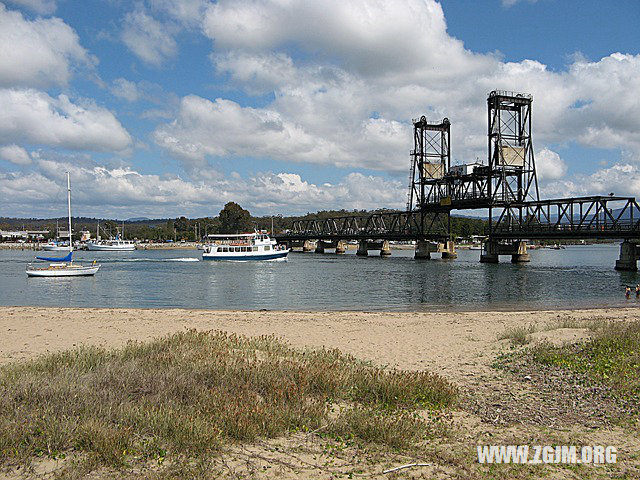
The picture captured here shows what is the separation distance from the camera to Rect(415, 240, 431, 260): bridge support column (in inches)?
4658

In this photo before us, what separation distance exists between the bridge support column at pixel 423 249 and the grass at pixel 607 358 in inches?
4015

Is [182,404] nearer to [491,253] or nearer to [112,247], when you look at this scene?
[491,253]

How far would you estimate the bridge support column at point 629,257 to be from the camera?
70.9 m

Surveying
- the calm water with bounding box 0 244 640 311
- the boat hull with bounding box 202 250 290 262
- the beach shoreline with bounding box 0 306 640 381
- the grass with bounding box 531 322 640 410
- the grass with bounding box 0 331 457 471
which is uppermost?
the grass with bounding box 0 331 457 471

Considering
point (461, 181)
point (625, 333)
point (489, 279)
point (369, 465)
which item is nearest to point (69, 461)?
point (369, 465)

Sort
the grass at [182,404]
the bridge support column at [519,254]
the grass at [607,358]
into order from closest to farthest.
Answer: the grass at [182,404] → the grass at [607,358] → the bridge support column at [519,254]

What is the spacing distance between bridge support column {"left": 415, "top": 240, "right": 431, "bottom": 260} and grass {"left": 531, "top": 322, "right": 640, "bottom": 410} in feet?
335

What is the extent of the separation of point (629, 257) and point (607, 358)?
6868cm

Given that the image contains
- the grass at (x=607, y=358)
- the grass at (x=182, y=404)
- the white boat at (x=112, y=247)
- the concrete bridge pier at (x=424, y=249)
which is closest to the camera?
the grass at (x=182, y=404)

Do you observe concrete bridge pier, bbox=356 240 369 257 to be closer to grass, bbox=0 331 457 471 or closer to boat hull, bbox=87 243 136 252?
boat hull, bbox=87 243 136 252

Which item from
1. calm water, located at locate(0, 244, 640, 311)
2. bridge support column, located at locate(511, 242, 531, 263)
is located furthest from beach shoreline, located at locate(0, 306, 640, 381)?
bridge support column, located at locate(511, 242, 531, 263)

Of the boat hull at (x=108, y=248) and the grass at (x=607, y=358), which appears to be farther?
the boat hull at (x=108, y=248)

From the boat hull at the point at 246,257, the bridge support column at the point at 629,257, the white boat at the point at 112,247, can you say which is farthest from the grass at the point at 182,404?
the white boat at the point at 112,247

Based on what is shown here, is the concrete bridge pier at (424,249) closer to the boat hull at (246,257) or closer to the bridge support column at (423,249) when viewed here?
the bridge support column at (423,249)
